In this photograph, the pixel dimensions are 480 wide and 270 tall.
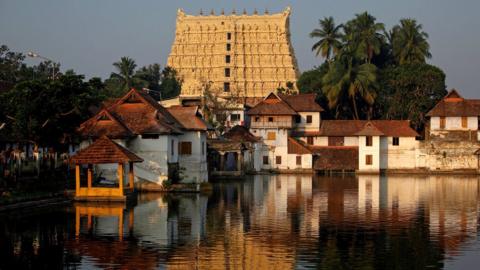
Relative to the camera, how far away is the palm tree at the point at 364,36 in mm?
92200

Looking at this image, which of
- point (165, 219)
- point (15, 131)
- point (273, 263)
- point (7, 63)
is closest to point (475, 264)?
point (273, 263)

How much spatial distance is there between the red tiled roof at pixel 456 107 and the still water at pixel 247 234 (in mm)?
33978

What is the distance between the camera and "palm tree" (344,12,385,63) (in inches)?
3630

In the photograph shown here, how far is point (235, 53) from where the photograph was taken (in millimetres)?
121125

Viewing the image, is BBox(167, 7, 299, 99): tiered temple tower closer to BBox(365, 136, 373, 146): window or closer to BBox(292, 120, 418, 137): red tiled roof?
BBox(292, 120, 418, 137): red tiled roof

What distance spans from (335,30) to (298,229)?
67597mm

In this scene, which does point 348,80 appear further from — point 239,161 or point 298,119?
point 239,161

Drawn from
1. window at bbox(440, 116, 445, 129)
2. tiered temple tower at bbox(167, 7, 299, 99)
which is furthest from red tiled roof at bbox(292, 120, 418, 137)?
tiered temple tower at bbox(167, 7, 299, 99)

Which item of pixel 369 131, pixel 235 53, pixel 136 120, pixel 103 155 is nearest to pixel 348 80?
pixel 369 131

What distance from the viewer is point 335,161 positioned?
7594 cm

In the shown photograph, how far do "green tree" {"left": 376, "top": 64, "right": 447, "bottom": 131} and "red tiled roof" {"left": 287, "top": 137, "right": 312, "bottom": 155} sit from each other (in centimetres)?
1434

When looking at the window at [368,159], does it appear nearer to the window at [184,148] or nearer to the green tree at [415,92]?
the green tree at [415,92]

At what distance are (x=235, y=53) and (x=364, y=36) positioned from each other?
31889 mm

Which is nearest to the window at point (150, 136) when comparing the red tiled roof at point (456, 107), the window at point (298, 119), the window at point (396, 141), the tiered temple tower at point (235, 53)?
the window at point (298, 119)
